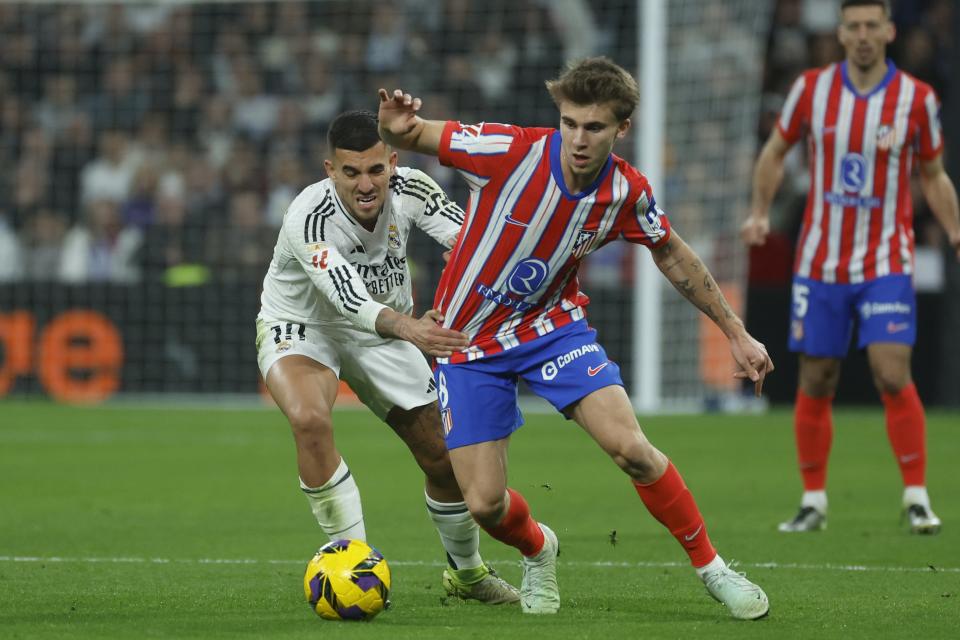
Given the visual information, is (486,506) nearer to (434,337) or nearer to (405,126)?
(434,337)

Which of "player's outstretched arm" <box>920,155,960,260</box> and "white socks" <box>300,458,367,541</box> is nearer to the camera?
"white socks" <box>300,458,367,541</box>

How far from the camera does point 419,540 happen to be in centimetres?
750

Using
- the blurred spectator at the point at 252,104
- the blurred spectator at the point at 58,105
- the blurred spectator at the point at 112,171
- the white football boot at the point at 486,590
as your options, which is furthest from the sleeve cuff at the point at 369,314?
the blurred spectator at the point at 58,105

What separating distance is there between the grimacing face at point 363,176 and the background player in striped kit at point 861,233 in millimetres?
2743

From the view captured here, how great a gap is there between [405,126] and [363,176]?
75 centimetres

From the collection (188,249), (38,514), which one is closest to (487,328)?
(38,514)

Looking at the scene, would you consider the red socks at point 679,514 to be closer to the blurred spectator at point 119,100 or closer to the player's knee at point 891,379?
the player's knee at point 891,379

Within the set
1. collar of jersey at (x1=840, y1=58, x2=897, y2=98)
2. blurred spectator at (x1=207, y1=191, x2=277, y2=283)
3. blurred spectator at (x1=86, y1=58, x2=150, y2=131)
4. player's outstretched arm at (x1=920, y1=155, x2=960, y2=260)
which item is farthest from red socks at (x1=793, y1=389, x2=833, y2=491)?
blurred spectator at (x1=86, y1=58, x2=150, y2=131)

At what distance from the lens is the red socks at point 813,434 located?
26.0 feet

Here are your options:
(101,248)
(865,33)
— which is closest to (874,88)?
(865,33)

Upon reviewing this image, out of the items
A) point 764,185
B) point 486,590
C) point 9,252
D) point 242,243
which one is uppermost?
point 764,185

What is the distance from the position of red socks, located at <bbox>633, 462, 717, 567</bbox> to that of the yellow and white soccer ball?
897mm

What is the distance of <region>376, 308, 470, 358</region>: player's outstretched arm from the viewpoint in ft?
16.3

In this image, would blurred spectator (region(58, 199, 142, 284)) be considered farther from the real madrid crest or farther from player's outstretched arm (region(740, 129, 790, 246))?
the real madrid crest
